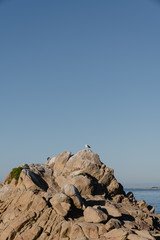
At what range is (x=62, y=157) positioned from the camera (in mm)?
55406

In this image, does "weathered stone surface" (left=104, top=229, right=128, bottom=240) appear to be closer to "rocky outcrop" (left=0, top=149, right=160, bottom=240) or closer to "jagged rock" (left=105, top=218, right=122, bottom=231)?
"rocky outcrop" (left=0, top=149, right=160, bottom=240)

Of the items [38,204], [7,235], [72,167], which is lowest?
[7,235]

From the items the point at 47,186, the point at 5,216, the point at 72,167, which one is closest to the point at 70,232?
the point at 5,216

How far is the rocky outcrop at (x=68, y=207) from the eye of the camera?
30516 millimetres

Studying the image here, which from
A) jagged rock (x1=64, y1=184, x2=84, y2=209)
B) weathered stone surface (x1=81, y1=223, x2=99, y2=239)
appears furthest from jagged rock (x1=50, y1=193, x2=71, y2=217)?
weathered stone surface (x1=81, y1=223, x2=99, y2=239)

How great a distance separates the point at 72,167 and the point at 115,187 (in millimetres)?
9728

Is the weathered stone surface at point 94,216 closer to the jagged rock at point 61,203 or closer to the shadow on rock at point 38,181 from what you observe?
the jagged rock at point 61,203

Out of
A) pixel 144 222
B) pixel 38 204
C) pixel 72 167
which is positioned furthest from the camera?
pixel 72 167

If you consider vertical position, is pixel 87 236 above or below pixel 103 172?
below

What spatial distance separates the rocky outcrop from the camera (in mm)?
30516

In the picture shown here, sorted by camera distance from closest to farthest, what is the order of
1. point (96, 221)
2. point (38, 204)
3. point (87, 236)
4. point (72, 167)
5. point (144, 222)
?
point (87, 236)
point (96, 221)
point (38, 204)
point (144, 222)
point (72, 167)

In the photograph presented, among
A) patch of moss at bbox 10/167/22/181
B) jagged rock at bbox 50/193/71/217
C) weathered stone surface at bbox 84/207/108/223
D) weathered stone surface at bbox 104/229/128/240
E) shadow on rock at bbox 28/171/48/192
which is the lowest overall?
weathered stone surface at bbox 104/229/128/240

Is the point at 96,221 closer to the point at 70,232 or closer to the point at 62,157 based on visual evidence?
the point at 70,232

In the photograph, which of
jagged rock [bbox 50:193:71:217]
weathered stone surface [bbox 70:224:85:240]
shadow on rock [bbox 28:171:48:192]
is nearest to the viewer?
weathered stone surface [bbox 70:224:85:240]
